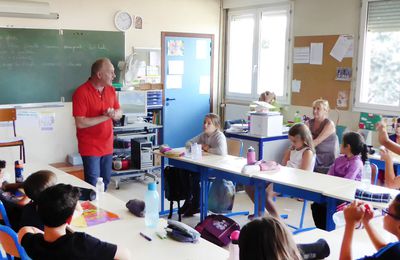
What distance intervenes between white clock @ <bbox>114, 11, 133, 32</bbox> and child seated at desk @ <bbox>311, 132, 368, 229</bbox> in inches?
156

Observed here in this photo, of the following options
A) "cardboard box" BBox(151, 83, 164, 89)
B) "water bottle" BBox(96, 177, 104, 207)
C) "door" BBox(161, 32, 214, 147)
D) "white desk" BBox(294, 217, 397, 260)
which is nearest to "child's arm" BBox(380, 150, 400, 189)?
"white desk" BBox(294, 217, 397, 260)

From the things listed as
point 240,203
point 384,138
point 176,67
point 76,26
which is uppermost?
point 76,26

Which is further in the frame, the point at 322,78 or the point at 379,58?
the point at 322,78

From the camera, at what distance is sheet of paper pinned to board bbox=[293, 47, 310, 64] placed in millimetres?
6371

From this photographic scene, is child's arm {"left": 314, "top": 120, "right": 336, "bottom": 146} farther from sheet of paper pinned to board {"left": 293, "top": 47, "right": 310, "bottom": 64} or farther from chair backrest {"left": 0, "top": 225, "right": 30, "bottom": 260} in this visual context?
chair backrest {"left": 0, "top": 225, "right": 30, "bottom": 260}

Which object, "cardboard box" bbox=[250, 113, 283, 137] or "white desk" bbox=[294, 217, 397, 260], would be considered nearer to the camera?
"white desk" bbox=[294, 217, 397, 260]

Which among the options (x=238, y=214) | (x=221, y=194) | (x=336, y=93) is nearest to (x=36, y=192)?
Answer: (x=221, y=194)

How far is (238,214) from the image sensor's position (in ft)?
16.0

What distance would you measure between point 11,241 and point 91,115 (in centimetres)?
210

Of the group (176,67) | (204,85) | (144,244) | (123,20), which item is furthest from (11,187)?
(204,85)

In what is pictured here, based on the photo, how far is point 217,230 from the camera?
2975mm

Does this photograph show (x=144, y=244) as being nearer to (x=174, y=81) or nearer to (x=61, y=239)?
(x=61, y=239)

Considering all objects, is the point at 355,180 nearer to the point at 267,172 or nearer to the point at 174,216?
the point at 267,172

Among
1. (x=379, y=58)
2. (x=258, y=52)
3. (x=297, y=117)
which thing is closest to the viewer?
(x=379, y=58)
